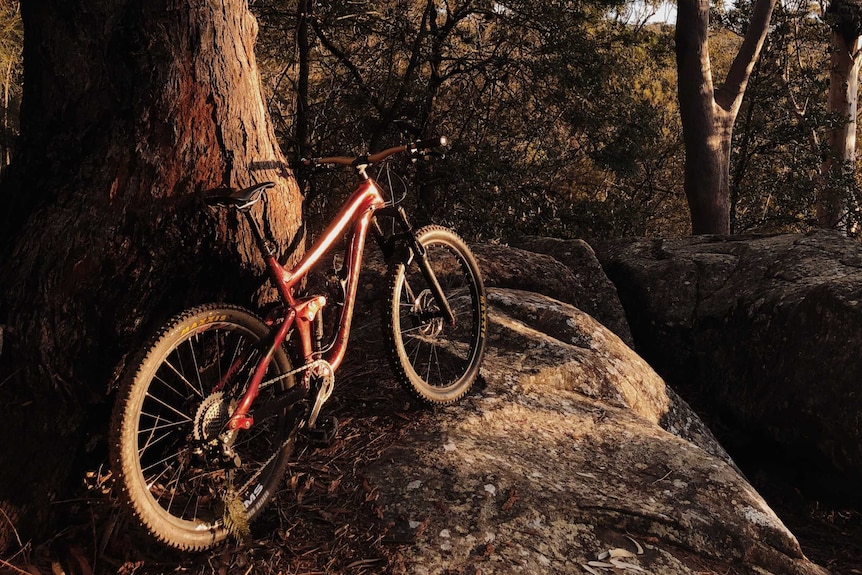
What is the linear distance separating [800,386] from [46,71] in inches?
192

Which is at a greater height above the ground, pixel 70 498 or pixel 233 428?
pixel 233 428

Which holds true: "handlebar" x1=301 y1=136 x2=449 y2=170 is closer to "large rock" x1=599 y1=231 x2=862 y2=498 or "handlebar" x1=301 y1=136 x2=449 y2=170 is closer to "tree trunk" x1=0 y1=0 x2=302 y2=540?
Result: "tree trunk" x1=0 y1=0 x2=302 y2=540

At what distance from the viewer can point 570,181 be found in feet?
50.7

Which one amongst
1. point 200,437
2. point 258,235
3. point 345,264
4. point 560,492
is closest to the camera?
point 200,437

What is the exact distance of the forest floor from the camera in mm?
2484

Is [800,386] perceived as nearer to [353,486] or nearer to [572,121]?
[353,486]

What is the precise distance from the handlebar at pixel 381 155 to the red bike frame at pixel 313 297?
10 cm

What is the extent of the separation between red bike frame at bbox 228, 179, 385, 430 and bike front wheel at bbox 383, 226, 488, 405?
0.25 meters

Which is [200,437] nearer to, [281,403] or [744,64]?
[281,403]

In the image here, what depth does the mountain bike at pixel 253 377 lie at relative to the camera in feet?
7.95

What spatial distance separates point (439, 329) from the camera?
3.83 metres

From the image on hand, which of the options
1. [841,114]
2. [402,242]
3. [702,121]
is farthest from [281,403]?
[841,114]

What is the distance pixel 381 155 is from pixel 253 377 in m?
1.26

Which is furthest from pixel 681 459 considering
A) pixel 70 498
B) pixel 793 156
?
pixel 793 156
